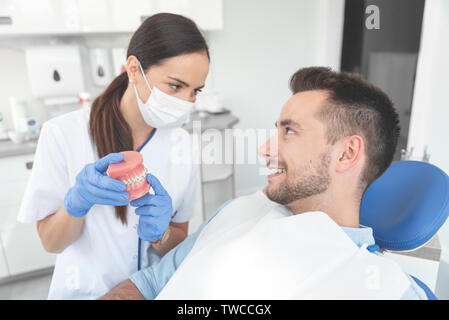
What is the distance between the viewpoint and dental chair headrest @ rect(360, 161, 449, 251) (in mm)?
890

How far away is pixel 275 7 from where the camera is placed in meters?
2.83

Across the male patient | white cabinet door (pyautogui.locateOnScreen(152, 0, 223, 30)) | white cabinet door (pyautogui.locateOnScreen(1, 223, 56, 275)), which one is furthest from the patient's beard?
white cabinet door (pyautogui.locateOnScreen(1, 223, 56, 275))

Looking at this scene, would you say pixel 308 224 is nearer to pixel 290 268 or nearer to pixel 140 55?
pixel 290 268

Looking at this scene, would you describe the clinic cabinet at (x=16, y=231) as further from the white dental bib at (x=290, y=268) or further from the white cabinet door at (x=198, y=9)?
the white dental bib at (x=290, y=268)

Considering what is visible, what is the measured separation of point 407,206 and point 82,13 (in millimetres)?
2079

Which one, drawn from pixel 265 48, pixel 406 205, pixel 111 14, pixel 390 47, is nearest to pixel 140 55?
pixel 406 205

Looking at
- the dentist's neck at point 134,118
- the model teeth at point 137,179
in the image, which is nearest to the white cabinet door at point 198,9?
the dentist's neck at point 134,118

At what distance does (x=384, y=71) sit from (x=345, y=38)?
482 millimetres

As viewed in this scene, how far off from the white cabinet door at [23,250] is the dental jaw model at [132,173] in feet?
5.32

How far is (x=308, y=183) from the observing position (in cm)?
96

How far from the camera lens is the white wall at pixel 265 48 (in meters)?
2.73

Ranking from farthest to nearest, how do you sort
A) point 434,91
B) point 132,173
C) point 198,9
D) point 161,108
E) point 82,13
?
point 198,9, point 82,13, point 434,91, point 161,108, point 132,173

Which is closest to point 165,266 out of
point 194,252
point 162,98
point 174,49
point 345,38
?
point 194,252
